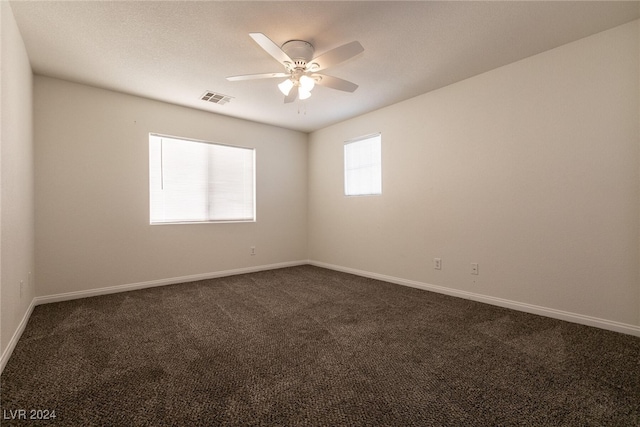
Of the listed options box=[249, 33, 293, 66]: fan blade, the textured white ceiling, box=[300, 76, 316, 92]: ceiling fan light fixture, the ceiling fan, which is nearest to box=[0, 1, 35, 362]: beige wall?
the textured white ceiling

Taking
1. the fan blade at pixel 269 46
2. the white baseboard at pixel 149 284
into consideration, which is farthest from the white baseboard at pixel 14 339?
the fan blade at pixel 269 46

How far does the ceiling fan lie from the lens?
224 centimetres

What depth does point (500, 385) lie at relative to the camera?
5.49 ft

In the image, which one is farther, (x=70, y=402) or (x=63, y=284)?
(x=63, y=284)

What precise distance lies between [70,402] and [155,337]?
82 centimetres

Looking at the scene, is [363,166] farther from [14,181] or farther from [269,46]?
[14,181]

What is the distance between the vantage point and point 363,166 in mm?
4637

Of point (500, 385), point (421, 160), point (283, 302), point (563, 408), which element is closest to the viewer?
point (563, 408)

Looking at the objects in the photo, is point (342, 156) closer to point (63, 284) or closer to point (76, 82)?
point (76, 82)

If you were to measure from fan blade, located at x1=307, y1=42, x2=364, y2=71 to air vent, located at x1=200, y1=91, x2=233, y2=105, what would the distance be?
67.7 inches

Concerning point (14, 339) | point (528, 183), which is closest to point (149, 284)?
point (14, 339)

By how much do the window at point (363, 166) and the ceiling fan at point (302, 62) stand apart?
1776 millimetres

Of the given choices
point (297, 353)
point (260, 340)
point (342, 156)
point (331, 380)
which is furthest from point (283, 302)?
point (342, 156)

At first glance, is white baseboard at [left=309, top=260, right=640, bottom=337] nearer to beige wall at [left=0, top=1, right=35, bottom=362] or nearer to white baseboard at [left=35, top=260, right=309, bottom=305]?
white baseboard at [left=35, top=260, right=309, bottom=305]
